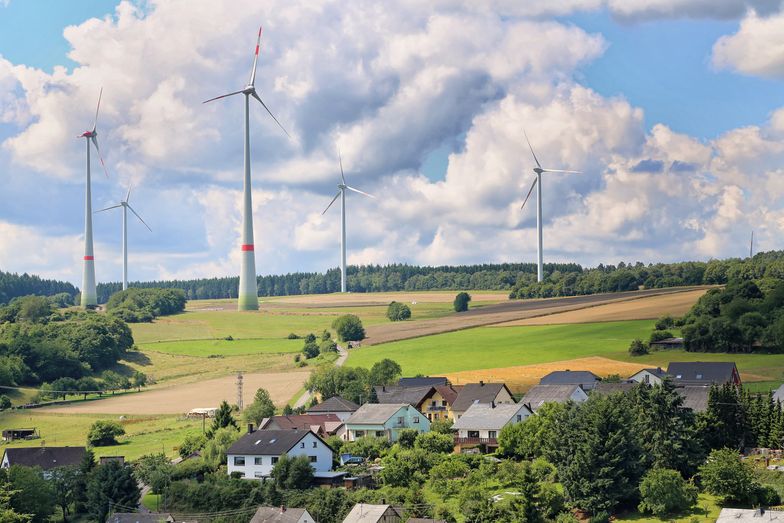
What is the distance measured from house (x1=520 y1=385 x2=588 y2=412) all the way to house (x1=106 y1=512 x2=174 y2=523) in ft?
116

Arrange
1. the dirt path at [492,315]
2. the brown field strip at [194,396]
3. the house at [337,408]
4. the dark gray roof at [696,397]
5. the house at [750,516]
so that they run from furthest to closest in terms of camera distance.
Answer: the dirt path at [492,315] → the brown field strip at [194,396] → the house at [337,408] → the dark gray roof at [696,397] → the house at [750,516]

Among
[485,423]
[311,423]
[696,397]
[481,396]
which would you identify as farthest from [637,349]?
[311,423]

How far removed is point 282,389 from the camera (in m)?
124

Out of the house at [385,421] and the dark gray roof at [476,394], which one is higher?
the dark gray roof at [476,394]

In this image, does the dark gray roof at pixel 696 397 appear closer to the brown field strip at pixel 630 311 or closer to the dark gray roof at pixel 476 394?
the dark gray roof at pixel 476 394

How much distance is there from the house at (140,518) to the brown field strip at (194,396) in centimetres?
4151

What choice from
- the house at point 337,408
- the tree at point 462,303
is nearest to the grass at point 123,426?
the house at point 337,408

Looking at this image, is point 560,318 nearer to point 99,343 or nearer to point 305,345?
point 305,345

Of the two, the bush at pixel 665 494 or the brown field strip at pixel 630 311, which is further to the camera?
the brown field strip at pixel 630 311

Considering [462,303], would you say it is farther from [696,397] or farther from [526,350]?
→ [696,397]

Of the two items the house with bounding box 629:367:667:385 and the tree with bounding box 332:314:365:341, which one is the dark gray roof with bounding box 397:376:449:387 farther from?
the tree with bounding box 332:314:365:341

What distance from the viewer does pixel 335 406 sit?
10569 cm

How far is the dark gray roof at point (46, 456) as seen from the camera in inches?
3516

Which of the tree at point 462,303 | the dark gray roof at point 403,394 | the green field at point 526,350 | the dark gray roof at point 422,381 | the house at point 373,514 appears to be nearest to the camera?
the house at point 373,514
